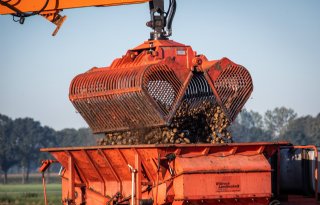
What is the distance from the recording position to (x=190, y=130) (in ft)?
41.8

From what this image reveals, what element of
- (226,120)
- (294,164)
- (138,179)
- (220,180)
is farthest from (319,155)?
Answer: (138,179)

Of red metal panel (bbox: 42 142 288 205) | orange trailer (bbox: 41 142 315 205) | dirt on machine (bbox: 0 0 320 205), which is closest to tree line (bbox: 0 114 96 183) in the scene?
dirt on machine (bbox: 0 0 320 205)

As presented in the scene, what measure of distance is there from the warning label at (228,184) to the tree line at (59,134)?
80.3m

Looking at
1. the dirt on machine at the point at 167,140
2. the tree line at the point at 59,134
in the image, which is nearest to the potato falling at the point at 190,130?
the dirt on machine at the point at 167,140

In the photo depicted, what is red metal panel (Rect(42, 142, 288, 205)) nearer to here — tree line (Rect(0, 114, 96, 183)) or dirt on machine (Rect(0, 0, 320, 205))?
dirt on machine (Rect(0, 0, 320, 205))

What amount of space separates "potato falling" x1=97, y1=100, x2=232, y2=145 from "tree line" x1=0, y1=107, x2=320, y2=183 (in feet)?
259

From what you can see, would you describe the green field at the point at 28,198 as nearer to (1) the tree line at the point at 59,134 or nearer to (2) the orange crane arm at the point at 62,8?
(2) the orange crane arm at the point at 62,8

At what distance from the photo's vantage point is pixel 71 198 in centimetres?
1290

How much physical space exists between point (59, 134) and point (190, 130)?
107228 millimetres

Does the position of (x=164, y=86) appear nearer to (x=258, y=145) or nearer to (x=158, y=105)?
(x=158, y=105)

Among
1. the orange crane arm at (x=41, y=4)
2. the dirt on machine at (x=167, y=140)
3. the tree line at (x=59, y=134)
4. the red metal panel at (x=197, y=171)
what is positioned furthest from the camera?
the tree line at (x=59, y=134)

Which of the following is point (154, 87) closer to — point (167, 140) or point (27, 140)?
point (167, 140)

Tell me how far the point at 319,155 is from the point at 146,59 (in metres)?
3.27

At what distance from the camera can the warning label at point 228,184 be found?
11203 millimetres
